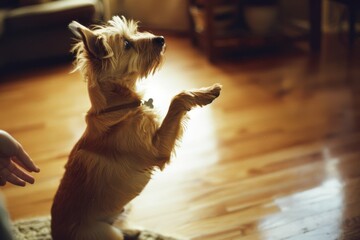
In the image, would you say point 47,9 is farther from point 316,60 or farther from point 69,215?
point 69,215

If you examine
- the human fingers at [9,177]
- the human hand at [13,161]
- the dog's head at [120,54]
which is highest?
the dog's head at [120,54]

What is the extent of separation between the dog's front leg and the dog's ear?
0.31 m

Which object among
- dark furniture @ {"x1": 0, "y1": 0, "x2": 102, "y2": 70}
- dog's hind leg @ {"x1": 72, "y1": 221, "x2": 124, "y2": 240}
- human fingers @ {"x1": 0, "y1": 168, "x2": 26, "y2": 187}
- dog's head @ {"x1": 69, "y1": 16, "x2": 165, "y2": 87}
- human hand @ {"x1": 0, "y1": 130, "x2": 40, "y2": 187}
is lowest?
dog's hind leg @ {"x1": 72, "y1": 221, "x2": 124, "y2": 240}

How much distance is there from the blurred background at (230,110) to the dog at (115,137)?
0.18 metres

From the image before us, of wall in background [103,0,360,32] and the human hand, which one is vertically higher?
wall in background [103,0,360,32]

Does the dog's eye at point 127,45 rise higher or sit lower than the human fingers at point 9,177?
higher

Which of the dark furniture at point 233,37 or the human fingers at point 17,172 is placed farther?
the dark furniture at point 233,37

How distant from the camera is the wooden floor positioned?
6.22 feet

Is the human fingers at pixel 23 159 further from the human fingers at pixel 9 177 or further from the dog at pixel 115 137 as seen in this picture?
the dog at pixel 115 137

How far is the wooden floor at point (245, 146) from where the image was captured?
189 centimetres

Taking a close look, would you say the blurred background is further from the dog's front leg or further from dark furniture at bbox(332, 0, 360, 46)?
the dog's front leg

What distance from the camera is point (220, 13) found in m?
3.75

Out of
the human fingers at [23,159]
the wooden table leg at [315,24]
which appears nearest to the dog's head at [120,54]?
the human fingers at [23,159]

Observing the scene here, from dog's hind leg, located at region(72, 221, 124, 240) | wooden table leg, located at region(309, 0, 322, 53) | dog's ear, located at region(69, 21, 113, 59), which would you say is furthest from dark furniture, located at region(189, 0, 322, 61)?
dog's hind leg, located at region(72, 221, 124, 240)
